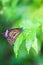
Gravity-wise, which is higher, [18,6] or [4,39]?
[18,6]

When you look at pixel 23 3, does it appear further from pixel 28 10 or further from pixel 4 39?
pixel 4 39

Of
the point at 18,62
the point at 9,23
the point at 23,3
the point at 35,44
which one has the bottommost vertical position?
the point at 18,62

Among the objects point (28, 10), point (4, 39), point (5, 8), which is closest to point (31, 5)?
point (28, 10)
